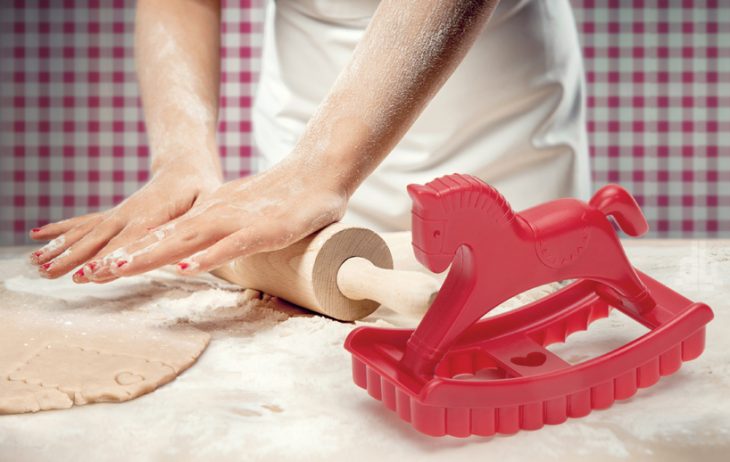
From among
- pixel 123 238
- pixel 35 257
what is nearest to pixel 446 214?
pixel 123 238

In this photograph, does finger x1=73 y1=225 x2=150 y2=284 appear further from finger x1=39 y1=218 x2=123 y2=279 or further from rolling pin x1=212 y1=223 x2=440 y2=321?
rolling pin x1=212 y1=223 x2=440 y2=321

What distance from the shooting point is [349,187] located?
0.90m

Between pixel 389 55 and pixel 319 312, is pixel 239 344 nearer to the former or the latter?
pixel 319 312

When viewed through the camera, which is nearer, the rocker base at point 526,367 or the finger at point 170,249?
the rocker base at point 526,367

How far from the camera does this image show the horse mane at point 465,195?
56 cm

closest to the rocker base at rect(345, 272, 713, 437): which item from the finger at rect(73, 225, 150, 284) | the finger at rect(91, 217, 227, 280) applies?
the finger at rect(91, 217, 227, 280)

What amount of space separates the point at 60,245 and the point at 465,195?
64 centimetres

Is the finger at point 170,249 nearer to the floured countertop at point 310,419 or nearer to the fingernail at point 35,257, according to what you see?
the floured countertop at point 310,419

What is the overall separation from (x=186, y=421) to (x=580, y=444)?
28 cm

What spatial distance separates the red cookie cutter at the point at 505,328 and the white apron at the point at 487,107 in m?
0.51

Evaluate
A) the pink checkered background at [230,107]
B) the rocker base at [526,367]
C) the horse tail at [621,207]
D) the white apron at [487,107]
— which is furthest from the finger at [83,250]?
the pink checkered background at [230,107]

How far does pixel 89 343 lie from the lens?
78 centimetres

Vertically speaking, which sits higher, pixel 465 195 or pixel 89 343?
pixel 465 195

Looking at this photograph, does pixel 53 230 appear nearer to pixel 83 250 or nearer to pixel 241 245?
pixel 83 250
